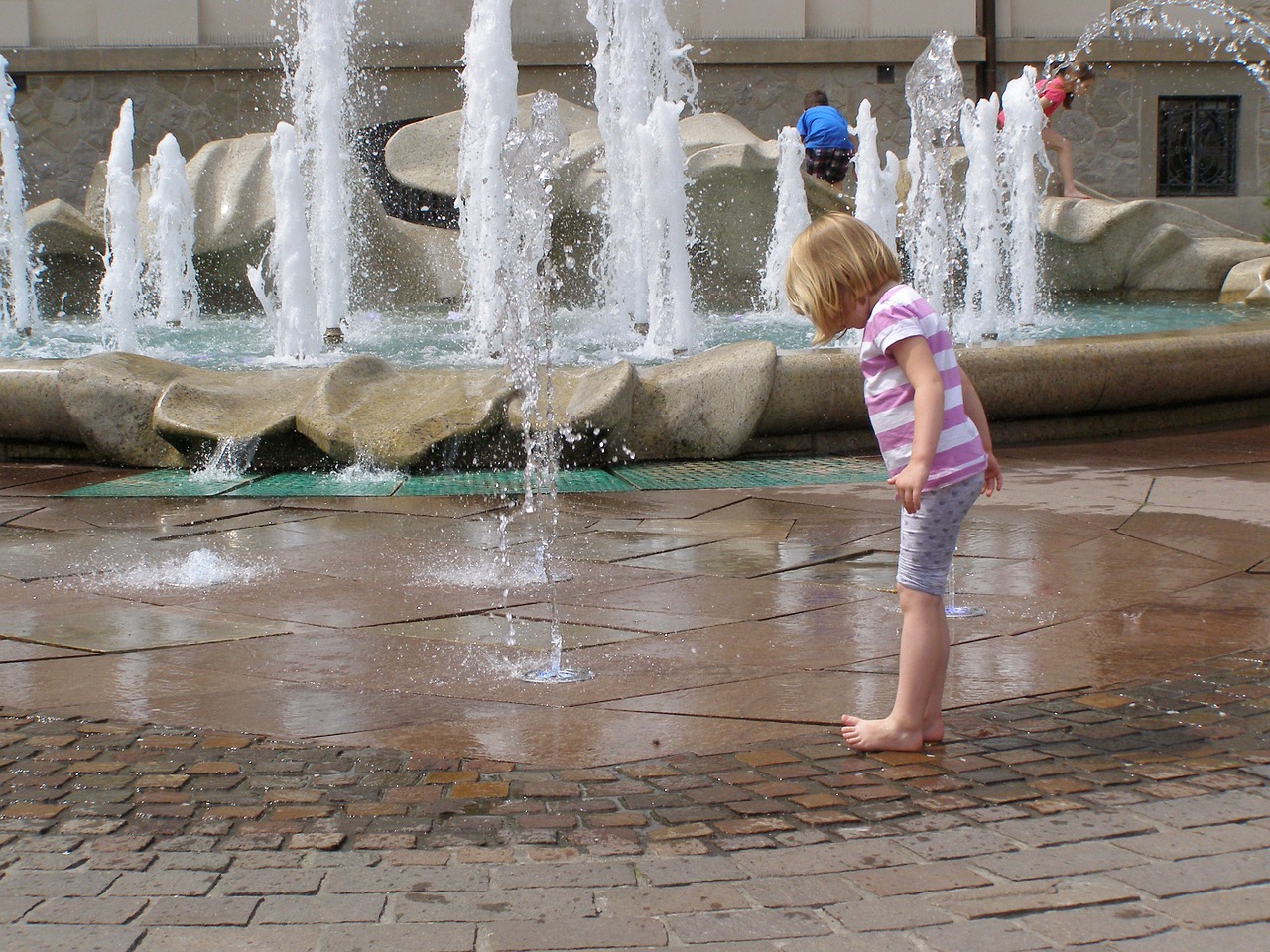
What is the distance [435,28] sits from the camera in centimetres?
1532

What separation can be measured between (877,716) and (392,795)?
107cm

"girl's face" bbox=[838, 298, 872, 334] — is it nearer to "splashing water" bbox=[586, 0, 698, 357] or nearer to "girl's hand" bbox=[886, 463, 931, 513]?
"girl's hand" bbox=[886, 463, 931, 513]

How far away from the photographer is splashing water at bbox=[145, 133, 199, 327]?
1184cm

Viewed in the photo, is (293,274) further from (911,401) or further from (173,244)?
(911,401)

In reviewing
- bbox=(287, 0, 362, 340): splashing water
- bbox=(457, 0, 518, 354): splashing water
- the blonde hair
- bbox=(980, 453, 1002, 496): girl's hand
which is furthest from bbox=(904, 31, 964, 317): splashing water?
the blonde hair

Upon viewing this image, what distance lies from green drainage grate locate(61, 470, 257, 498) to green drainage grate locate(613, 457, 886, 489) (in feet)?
5.49

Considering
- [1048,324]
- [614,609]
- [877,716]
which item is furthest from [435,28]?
[877,716]

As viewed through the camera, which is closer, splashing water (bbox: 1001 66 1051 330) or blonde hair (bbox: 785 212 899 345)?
blonde hair (bbox: 785 212 899 345)

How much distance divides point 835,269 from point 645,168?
22.4ft

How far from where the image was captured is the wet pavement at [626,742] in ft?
7.71

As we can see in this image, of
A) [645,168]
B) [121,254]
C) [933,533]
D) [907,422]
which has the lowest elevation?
[933,533]

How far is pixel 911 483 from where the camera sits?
294cm

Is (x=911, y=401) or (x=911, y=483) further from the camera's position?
(x=911, y=401)

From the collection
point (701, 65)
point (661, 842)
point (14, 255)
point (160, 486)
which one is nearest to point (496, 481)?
point (160, 486)
